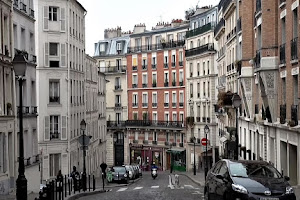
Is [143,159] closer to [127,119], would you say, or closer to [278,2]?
[127,119]

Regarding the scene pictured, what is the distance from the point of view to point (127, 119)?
3686 inches

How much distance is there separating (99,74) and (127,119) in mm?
20302

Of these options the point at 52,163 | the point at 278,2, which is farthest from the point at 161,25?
the point at 278,2

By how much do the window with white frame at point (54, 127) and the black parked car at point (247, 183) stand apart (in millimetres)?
32709

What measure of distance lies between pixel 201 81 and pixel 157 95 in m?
12.3

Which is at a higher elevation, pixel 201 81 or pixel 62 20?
pixel 62 20

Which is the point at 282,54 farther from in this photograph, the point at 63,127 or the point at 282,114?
the point at 63,127

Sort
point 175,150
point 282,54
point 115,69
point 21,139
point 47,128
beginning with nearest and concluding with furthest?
point 21,139 < point 282,54 < point 47,128 < point 175,150 < point 115,69

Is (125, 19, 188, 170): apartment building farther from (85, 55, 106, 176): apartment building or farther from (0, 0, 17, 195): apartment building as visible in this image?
(0, 0, 17, 195): apartment building

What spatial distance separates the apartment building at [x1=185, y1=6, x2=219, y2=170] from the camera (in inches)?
2904

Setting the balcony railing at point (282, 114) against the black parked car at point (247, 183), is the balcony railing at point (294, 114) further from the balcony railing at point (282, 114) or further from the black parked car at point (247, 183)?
the black parked car at point (247, 183)

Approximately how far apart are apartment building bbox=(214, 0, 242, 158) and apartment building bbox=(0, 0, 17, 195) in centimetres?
1646

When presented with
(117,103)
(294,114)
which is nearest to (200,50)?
(117,103)

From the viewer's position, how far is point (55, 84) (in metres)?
51.0
